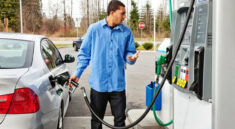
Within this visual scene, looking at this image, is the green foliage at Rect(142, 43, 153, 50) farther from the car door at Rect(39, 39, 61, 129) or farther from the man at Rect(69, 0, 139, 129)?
the man at Rect(69, 0, 139, 129)

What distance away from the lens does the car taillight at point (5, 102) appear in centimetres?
240

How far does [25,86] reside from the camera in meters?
A: 2.50

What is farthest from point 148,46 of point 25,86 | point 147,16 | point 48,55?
point 147,16

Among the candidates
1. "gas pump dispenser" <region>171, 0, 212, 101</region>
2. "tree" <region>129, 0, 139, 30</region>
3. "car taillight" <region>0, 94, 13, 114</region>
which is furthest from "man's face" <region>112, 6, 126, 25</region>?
"tree" <region>129, 0, 139, 30</region>

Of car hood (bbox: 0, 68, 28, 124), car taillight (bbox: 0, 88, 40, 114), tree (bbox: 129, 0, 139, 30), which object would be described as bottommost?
car taillight (bbox: 0, 88, 40, 114)

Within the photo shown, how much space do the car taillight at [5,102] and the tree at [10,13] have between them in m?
54.0

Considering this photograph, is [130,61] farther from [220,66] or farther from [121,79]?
[220,66]

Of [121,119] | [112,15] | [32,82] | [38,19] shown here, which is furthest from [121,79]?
[38,19]

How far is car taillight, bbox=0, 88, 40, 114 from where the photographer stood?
245 centimetres

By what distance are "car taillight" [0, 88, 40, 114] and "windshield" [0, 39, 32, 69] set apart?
46 cm

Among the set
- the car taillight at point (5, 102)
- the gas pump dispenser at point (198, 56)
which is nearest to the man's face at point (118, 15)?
the gas pump dispenser at point (198, 56)

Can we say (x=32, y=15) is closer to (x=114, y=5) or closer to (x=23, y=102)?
(x=114, y=5)

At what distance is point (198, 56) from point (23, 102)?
154 cm

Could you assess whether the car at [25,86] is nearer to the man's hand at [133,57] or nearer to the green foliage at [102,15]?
the man's hand at [133,57]
